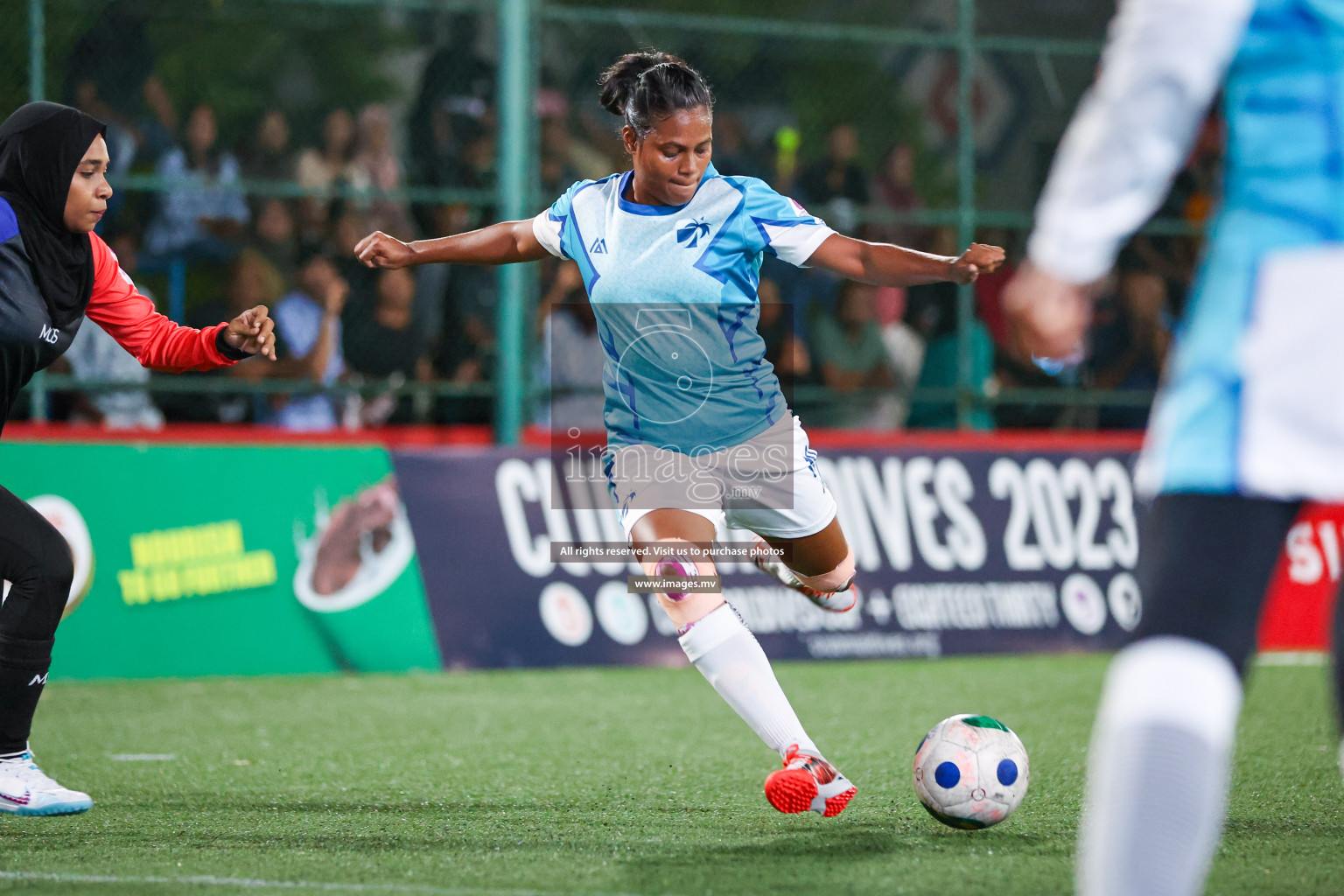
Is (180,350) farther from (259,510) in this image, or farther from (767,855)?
(259,510)

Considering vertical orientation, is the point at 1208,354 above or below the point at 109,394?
above

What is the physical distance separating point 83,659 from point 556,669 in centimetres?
262

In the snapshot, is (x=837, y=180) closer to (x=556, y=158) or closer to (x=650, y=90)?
(x=556, y=158)

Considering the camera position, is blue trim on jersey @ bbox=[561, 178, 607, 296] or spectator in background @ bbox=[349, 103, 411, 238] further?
spectator in background @ bbox=[349, 103, 411, 238]

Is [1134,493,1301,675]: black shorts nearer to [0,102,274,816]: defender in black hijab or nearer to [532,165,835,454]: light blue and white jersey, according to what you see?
[532,165,835,454]: light blue and white jersey

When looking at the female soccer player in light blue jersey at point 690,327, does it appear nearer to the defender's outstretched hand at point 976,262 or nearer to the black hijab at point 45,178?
the defender's outstretched hand at point 976,262

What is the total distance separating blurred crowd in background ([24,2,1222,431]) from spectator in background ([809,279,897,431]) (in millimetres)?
15

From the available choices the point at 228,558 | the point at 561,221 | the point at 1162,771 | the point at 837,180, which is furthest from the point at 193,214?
the point at 1162,771

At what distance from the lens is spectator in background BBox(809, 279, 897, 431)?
1083 cm

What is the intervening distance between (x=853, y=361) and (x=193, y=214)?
4.51 metres

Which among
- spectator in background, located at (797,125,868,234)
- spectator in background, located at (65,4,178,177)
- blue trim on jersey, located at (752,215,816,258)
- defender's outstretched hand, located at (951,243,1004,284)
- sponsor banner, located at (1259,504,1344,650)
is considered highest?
spectator in background, located at (65,4,178,177)

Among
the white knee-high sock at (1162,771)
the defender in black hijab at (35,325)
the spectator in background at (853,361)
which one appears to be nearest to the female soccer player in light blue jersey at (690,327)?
the defender in black hijab at (35,325)

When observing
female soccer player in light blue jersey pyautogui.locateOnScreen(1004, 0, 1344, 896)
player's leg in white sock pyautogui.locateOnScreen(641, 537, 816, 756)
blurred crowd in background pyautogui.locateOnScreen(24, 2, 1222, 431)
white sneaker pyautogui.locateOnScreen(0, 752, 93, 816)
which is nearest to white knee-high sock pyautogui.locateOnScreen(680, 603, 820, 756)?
player's leg in white sock pyautogui.locateOnScreen(641, 537, 816, 756)

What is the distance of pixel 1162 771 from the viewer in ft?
7.41
